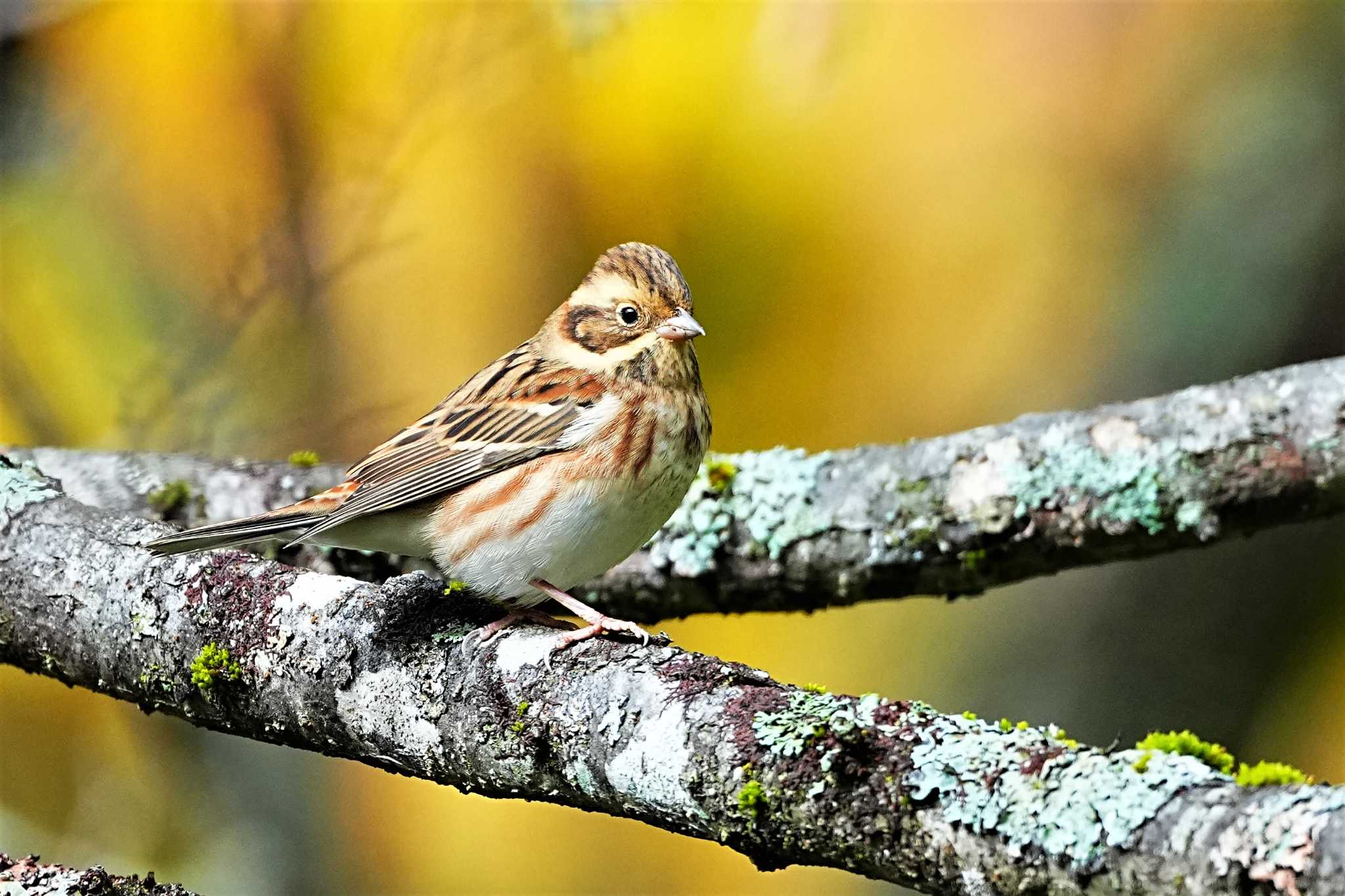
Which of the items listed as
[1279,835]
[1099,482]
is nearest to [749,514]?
[1099,482]

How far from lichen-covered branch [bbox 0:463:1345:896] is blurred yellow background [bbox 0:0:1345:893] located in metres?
1.83

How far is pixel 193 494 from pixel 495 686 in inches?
61.2

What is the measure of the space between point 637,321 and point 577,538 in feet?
1.80

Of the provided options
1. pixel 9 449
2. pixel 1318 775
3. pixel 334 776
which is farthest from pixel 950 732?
pixel 334 776

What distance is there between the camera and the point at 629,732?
5.55ft

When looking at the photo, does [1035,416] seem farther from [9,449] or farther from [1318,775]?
[9,449]

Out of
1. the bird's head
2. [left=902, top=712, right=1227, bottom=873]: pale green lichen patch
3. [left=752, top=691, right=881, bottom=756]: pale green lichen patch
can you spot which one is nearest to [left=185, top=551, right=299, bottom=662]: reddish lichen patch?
the bird's head

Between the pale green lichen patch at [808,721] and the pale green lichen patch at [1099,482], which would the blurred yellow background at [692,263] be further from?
the pale green lichen patch at [808,721]

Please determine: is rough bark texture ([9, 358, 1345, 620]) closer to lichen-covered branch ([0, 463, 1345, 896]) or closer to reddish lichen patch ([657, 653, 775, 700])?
lichen-covered branch ([0, 463, 1345, 896])

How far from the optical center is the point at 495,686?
1912mm

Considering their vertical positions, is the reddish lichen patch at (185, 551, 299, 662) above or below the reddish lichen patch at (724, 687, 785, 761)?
above

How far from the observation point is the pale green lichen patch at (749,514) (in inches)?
112

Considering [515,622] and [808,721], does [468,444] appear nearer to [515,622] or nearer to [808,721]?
[515,622]

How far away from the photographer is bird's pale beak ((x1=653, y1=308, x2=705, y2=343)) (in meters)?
2.66
